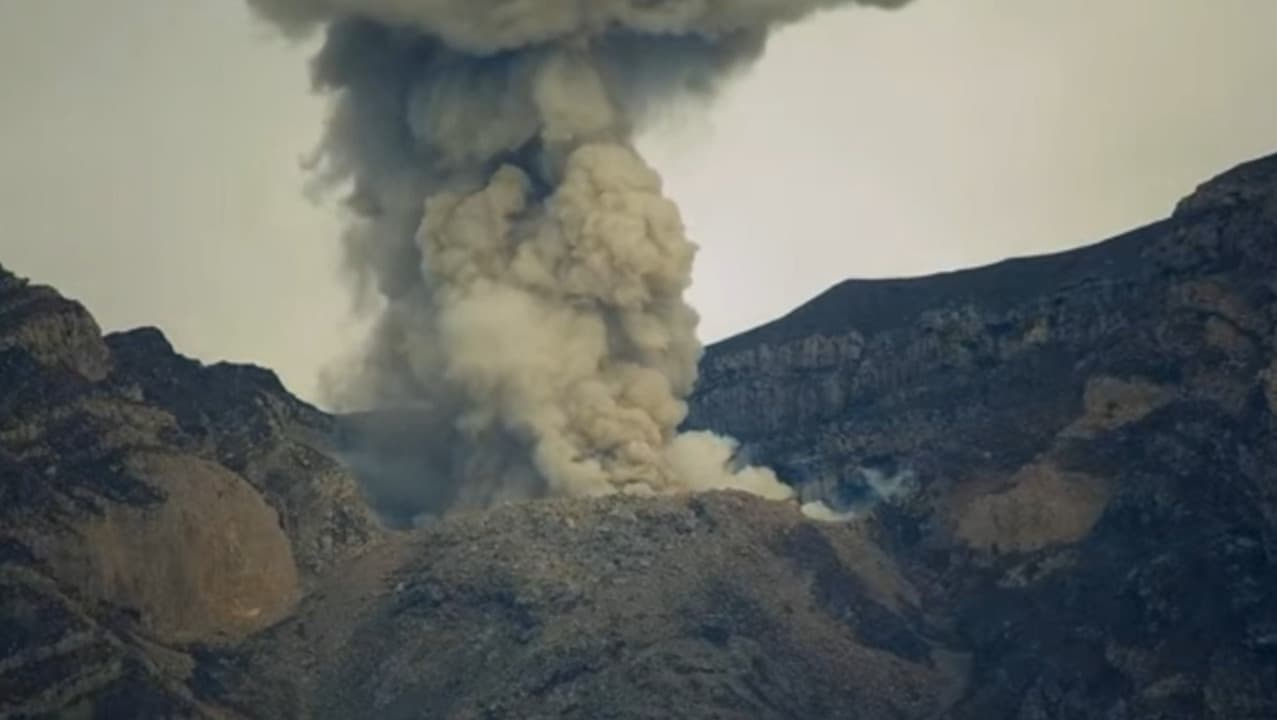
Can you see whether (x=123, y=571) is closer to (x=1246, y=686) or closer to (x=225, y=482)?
(x=225, y=482)

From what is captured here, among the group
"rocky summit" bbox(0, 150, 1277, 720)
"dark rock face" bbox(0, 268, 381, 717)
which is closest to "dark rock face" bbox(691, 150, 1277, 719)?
"rocky summit" bbox(0, 150, 1277, 720)

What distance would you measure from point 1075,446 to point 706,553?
57.2ft

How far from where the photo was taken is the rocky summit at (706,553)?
149 m

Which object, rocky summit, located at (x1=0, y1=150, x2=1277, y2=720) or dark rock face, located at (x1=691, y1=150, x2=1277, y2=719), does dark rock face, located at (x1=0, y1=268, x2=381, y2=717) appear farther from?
dark rock face, located at (x1=691, y1=150, x2=1277, y2=719)

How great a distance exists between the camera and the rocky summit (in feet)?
489

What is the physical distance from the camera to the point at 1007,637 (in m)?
155

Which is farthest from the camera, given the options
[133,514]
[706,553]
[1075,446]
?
[1075,446]

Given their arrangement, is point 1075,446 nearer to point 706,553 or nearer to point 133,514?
point 706,553

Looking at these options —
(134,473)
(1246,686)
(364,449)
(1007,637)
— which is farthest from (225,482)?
(1246,686)

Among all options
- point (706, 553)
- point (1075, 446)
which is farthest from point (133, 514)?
point (1075, 446)

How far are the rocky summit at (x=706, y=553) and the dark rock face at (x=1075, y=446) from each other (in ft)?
0.60

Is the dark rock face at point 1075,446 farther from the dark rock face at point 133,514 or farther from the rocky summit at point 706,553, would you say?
the dark rock face at point 133,514

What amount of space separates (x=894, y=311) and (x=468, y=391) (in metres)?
28.8

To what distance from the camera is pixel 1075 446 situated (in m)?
167
